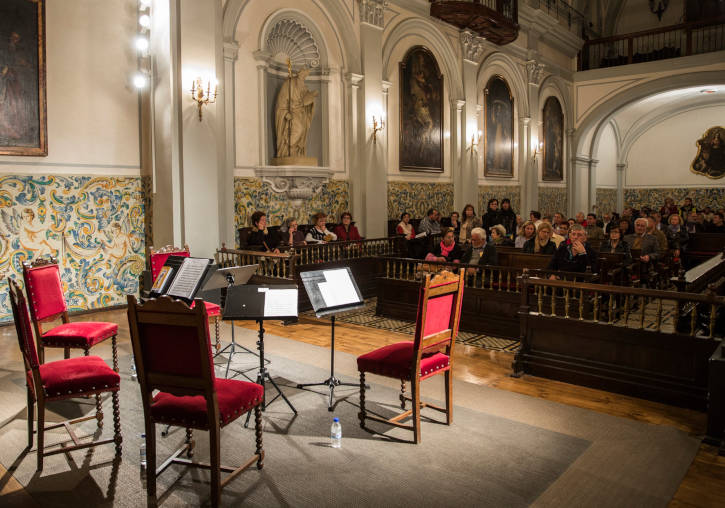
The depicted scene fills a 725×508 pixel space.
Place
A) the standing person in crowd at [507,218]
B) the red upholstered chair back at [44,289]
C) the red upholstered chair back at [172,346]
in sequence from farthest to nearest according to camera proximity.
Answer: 1. the standing person in crowd at [507,218]
2. the red upholstered chair back at [44,289]
3. the red upholstered chair back at [172,346]

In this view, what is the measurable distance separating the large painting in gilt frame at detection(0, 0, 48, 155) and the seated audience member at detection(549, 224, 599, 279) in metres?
6.18

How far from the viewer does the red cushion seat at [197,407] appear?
2895mm

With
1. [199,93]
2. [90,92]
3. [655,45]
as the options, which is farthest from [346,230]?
[655,45]

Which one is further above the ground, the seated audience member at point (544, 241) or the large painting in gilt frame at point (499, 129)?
the large painting in gilt frame at point (499, 129)

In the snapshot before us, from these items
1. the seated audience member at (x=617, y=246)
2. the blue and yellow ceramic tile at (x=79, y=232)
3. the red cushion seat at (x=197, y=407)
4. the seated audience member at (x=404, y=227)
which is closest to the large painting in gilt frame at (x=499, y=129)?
the seated audience member at (x=404, y=227)

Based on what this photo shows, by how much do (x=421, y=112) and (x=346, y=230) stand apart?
3889 mm

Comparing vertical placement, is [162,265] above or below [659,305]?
above

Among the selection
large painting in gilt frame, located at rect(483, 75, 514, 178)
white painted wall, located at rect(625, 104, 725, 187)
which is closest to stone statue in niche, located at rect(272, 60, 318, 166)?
large painting in gilt frame, located at rect(483, 75, 514, 178)

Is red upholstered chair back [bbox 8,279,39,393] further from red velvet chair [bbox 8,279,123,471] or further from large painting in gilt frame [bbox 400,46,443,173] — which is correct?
large painting in gilt frame [bbox 400,46,443,173]

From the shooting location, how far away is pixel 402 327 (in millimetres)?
6852

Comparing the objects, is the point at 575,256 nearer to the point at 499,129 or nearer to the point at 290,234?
the point at 290,234

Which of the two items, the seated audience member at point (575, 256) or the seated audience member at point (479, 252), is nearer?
the seated audience member at point (575, 256)

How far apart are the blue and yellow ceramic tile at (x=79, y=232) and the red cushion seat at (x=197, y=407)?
472 centimetres

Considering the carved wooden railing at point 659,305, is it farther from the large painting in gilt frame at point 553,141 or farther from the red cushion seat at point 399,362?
the large painting in gilt frame at point 553,141
